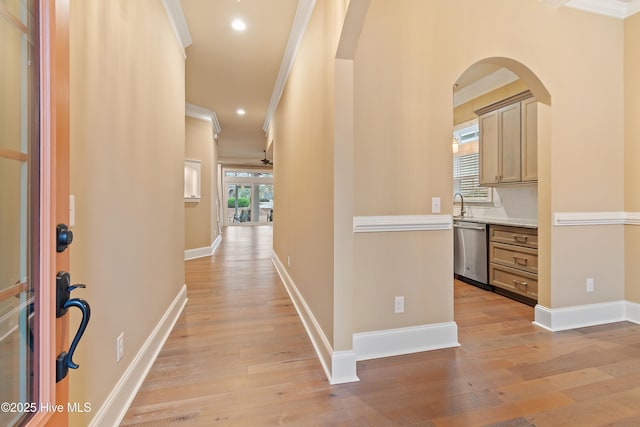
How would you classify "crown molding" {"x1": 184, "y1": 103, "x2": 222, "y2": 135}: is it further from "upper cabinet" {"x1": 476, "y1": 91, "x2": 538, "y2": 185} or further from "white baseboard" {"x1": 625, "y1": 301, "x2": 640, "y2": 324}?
"white baseboard" {"x1": 625, "y1": 301, "x2": 640, "y2": 324}

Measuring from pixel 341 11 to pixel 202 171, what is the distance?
5.04 metres

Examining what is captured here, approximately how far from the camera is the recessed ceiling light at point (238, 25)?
2.87 metres

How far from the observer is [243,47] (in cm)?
335

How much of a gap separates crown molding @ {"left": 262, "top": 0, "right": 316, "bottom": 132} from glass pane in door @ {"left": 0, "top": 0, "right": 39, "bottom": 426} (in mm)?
2365

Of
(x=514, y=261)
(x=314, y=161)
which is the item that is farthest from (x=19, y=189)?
(x=514, y=261)

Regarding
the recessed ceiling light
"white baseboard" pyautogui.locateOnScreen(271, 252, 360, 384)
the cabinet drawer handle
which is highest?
the recessed ceiling light

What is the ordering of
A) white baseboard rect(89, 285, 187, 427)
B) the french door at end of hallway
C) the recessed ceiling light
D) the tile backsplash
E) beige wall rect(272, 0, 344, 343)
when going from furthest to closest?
1. the tile backsplash
2. the recessed ceiling light
3. beige wall rect(272, 0, 344, 343)
4. white baseboard rect(89, 285, 187, 427)
5. the french door at end of hallway

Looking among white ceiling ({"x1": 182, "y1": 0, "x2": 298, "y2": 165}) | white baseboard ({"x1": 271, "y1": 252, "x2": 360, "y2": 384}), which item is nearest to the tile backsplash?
white baseboard ({"x1": 271, "y1": 252, "x2": 360, "y2": 384})

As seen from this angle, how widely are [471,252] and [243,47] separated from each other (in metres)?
3.85

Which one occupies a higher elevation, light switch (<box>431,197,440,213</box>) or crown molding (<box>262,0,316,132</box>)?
crown molding (<box>262,0,316,132</box>)

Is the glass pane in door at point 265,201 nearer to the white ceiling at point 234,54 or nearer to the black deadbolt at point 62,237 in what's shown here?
the white ceiling at point 234,54

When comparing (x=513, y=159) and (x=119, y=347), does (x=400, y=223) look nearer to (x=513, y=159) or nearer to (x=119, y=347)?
(x=119, y=347)

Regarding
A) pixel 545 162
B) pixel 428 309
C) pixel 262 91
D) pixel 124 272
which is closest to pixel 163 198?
pixel 124 272

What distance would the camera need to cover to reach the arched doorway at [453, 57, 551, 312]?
104 inches
